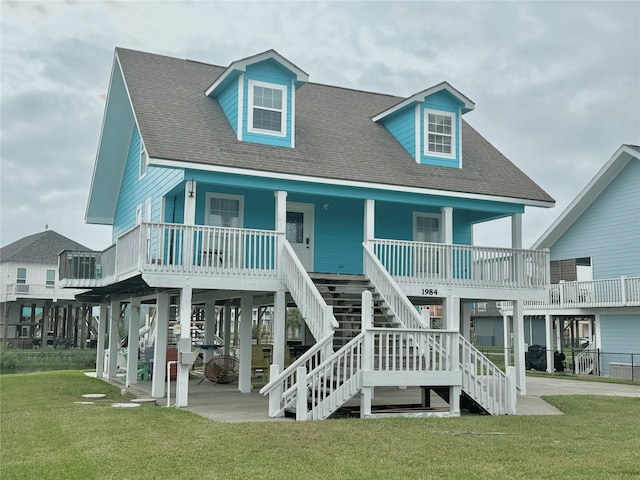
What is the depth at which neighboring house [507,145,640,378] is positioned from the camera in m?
28.0

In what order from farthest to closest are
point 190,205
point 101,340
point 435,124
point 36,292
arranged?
point 36,292 < point 101,340 < point 435,124 < point 190,205

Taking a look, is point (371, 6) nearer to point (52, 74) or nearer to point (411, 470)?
point (52, 74)

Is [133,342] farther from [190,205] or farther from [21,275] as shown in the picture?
[21,275]

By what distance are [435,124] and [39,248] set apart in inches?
1562

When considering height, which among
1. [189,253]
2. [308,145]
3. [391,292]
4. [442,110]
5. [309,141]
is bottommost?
[391,292]

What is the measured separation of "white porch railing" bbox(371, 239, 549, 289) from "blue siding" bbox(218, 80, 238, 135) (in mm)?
4746

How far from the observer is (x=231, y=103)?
18.4m

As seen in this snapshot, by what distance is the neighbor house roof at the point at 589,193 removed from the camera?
91.1ft

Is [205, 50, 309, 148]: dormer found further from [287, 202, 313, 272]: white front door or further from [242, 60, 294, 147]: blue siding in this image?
[287, 202, 313, 272]: white front door

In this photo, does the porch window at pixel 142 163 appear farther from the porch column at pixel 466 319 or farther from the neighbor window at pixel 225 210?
the porch column at pixel 466 319

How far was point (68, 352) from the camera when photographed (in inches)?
1519

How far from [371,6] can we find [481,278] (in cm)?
797

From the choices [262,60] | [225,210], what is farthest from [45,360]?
[262,60]

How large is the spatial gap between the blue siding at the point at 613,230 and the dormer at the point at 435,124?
1148 cm
